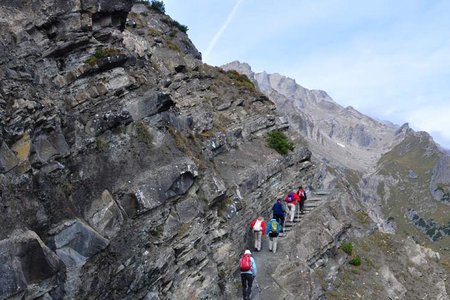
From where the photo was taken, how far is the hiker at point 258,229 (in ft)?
75.3

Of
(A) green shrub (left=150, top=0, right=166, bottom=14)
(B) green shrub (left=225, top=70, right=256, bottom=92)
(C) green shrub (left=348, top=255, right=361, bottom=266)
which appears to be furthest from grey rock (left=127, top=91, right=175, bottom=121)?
(A) green shrub (left=150, top=0, right=166, bottom=14)

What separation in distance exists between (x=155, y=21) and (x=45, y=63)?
2966cm

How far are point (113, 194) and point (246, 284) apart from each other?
703 centimetres

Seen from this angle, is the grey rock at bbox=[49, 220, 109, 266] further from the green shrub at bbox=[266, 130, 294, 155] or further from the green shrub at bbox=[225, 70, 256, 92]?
the green shrub at bbox=[225, 70, 256, 92]

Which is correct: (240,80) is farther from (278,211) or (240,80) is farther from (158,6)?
(278,211)

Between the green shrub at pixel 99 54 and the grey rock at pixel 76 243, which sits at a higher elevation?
the green shrub at pixel 99 54

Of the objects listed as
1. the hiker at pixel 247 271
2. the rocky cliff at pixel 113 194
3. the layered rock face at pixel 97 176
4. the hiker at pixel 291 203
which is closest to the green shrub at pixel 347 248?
the rocky cliff at pixel 113 194

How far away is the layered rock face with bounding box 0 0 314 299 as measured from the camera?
14.2 metres

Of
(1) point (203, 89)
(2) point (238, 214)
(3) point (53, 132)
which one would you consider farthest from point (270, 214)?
(3) point (53, 132)

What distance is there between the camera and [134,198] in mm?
17281

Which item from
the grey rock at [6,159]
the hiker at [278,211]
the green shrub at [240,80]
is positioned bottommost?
the hiker at [278,211]

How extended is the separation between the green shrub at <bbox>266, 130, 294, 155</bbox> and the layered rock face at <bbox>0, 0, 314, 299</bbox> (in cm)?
Answer: 1028

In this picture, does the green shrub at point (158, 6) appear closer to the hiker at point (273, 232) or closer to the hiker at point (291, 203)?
the hiker at point (291, 203)

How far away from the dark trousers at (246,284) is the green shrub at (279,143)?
16.1 m
